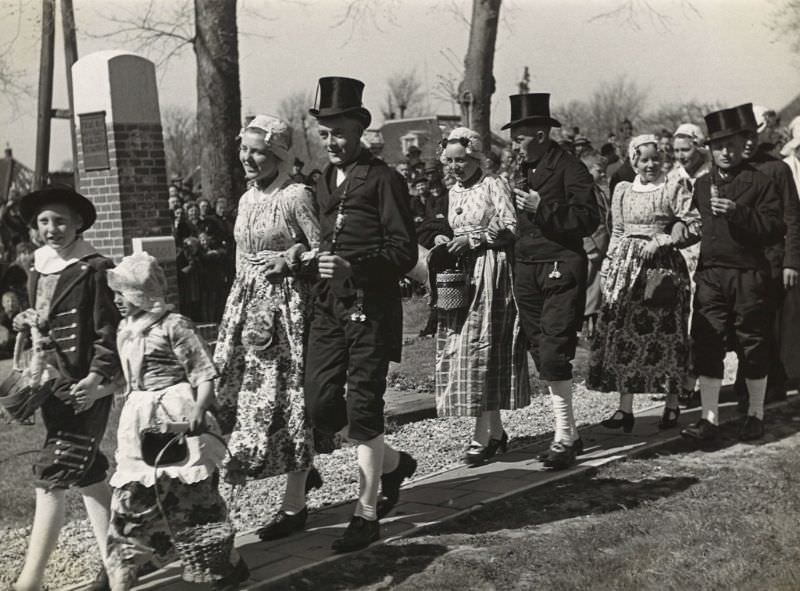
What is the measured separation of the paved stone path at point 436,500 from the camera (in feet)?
16.6

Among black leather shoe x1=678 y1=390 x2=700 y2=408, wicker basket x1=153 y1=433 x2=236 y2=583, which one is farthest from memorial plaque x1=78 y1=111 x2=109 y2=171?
wicker basket x1=153 y1=433 x2=236 y2=583

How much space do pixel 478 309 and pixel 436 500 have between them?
1443 millimetres

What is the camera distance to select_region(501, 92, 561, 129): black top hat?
22.9 feet

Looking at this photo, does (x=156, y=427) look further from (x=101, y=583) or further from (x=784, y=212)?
(x=784, y=212)

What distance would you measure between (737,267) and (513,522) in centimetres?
287

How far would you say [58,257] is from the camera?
492cm

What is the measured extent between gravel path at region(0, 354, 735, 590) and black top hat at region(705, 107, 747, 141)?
2.47 meters

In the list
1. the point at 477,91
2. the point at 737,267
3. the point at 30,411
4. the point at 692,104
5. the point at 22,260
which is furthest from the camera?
the point at 692,104

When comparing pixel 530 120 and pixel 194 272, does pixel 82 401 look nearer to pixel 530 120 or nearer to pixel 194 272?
pixel 530 120

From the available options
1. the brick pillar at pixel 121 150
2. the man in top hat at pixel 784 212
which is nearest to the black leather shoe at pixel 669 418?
the man in top hat at pixel 784 212

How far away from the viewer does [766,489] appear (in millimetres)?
6160

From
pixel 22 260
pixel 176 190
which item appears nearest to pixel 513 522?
pixel 22 260

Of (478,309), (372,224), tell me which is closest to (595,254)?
(478,309)

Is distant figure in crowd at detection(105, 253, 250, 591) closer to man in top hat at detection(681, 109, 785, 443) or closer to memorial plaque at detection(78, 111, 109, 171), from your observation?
man in top hat at detection(681, 109, 785, 443)
